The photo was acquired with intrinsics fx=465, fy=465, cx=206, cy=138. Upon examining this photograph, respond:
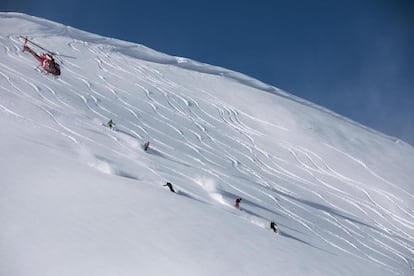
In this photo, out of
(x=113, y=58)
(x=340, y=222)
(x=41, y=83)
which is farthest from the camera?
(x=113, y=58)

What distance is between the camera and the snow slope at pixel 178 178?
908 cm

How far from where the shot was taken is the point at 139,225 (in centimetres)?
1009

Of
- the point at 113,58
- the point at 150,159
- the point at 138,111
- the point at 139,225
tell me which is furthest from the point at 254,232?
the point at 113,58

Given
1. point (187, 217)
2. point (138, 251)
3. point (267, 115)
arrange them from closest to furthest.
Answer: point (138, 251) < point (187, 217) < point (267, 115)

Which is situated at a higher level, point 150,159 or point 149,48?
point 149,48

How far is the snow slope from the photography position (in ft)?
29.8

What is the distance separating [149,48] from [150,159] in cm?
3633

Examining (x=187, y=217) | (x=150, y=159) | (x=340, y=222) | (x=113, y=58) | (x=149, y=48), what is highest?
(x=149, y=48)

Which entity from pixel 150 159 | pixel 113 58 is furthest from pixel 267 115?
pixel 150 159

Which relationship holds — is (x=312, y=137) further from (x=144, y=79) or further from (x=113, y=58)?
(x=113, y=58)

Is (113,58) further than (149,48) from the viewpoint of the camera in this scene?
No

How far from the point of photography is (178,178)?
55.0 feet

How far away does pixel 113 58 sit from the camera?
3984 centimetres

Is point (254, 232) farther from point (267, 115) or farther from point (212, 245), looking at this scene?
point (267, 115)
